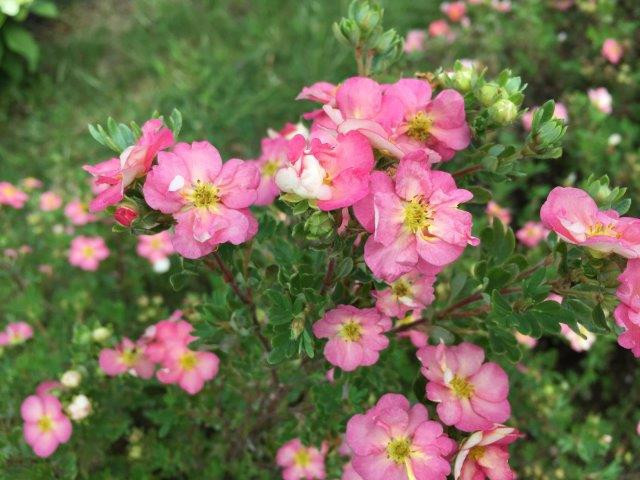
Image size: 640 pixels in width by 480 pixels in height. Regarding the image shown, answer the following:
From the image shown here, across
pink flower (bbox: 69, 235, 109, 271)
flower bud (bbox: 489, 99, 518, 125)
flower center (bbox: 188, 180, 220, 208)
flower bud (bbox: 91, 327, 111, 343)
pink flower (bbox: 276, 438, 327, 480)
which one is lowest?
pink flower (bbox: 276, 438, 327, 480)

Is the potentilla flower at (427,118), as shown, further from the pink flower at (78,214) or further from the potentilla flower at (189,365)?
the pink flower at (78,214)

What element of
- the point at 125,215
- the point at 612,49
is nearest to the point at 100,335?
the point at 125,215

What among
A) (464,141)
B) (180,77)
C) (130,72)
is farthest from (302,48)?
(464,141)

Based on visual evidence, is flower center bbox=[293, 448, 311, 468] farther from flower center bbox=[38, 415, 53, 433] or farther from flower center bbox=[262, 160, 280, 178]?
flower center bbox=[262, 160, 280, 178]

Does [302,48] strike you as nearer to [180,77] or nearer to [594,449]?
[180,77]

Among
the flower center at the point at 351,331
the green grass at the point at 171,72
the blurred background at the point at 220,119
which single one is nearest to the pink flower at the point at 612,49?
the blurred background at the point at 220,119

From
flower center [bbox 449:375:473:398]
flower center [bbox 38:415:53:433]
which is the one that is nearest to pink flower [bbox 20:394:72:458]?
flower center [bbox 38:415:53:433]
